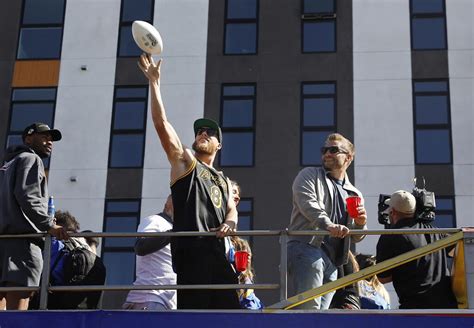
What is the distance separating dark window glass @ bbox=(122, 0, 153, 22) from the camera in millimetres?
21719

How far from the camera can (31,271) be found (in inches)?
258

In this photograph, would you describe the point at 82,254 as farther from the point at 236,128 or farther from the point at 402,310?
the point at 236,128

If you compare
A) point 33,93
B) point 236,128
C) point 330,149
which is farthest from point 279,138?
point 330,149

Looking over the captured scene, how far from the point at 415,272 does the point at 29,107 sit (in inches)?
649

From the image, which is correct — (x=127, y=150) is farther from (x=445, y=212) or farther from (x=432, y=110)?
(x=445, y=212)

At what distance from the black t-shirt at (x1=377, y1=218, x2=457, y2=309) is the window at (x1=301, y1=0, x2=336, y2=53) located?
14.6 m

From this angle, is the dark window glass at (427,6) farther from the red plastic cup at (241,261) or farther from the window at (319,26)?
the red plastic cup at (241,261)

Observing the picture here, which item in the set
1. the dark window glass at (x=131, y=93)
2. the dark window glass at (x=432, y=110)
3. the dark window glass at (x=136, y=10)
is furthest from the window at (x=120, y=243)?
the dark window glass at (x=432, y=110)

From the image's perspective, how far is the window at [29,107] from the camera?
70.1ft

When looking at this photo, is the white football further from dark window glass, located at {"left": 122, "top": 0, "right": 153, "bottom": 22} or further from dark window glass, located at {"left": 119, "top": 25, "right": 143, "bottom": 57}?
dark window glass, located at {"left": 122, "top": 0, "right": 153, "bottom": 22}

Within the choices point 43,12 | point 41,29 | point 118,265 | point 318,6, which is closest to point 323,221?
point 118,265

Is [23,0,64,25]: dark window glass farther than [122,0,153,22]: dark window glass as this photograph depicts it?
Yes

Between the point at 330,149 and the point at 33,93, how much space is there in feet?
51.7

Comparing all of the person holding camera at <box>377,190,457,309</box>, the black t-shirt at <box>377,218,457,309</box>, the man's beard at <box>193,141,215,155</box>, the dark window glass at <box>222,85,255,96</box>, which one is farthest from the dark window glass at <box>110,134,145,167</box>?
the black t-shirt at <box>377,218,457,309</box>
